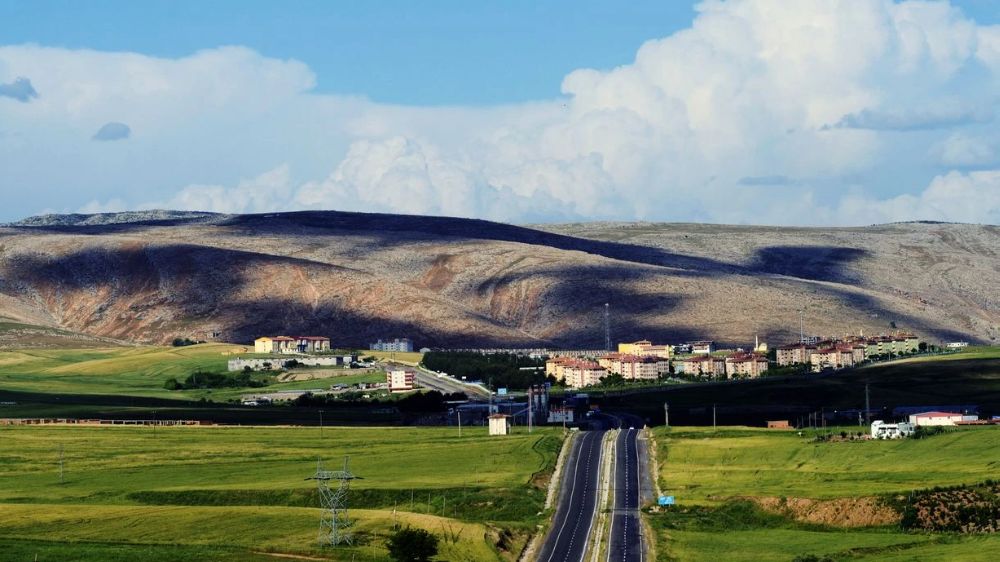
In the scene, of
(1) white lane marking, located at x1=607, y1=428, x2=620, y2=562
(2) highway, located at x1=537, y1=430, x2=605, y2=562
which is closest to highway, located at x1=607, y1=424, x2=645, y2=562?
(1) white lane marking, located at x1=607, y1=428, x2=620, y2=562

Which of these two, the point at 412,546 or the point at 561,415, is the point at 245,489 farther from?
the point at 561,415

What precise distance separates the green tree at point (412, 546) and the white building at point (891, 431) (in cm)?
6001

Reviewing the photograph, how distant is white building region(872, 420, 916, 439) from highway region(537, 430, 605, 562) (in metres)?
21.6

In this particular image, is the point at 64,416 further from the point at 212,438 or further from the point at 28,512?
the point at 28,512

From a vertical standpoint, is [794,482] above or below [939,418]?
below

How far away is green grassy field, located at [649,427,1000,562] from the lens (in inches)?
3487

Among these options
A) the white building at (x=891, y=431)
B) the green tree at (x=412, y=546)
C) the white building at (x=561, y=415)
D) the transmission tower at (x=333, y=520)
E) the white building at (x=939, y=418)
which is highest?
the white building at (x=561, y=415)

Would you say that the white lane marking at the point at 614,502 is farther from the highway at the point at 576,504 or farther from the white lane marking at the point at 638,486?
the white lane marking at the point at 638,486

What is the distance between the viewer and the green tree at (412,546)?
81688 mm

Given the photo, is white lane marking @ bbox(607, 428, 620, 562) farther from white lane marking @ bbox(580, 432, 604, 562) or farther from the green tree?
the green tree

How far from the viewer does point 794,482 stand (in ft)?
365

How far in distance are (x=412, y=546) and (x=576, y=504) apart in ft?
88.1

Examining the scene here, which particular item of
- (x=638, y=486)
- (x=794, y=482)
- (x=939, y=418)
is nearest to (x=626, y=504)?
(x=638, y=486)

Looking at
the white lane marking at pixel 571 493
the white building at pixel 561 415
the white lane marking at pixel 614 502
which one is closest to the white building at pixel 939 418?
the white lane marking at pixel 614 502
